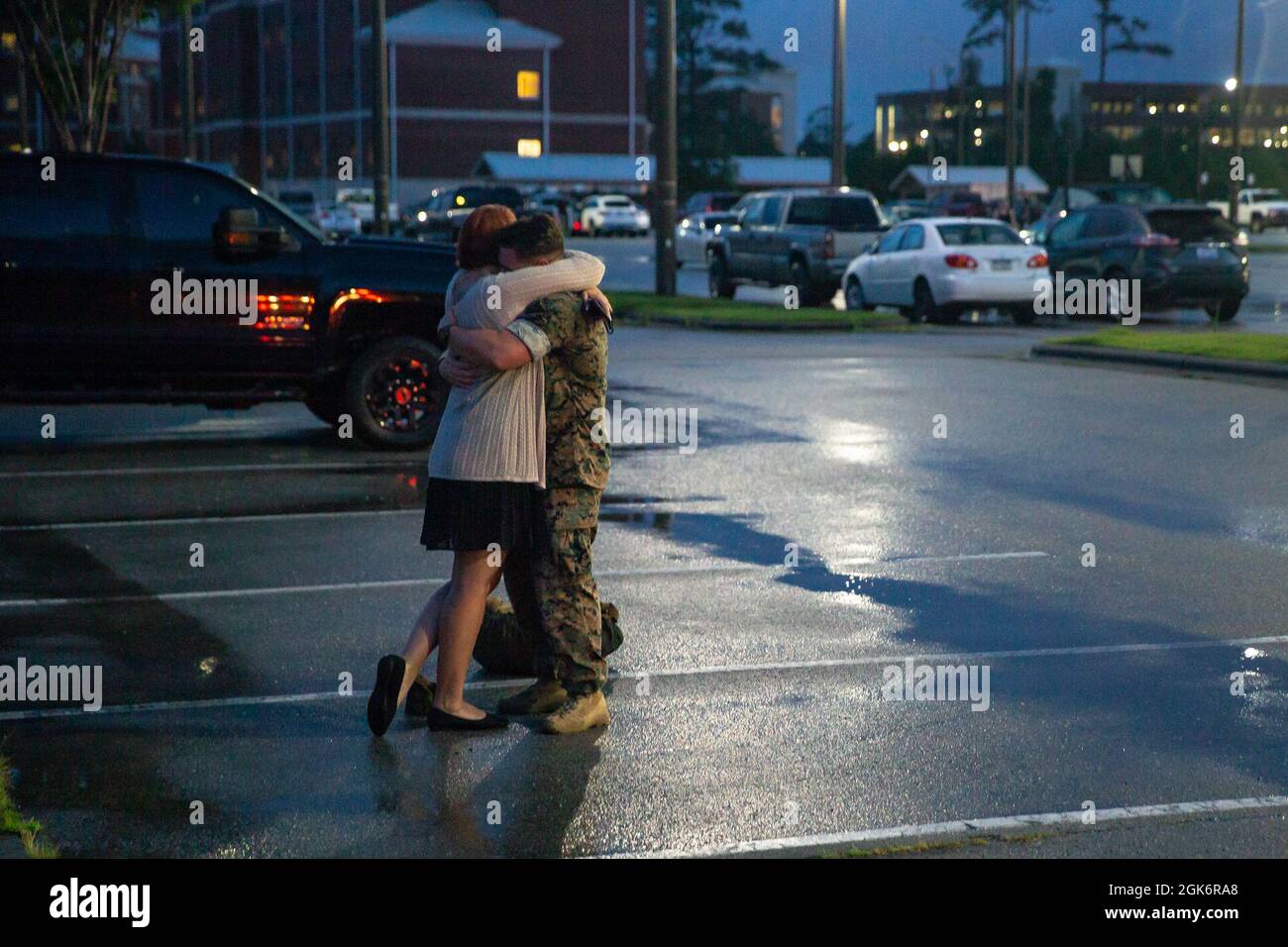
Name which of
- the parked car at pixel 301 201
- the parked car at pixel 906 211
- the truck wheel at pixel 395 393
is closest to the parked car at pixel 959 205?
the parked car at pixel 906 211

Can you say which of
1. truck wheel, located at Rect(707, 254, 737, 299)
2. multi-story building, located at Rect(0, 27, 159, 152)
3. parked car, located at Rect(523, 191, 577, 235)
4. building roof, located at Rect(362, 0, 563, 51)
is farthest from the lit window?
truck wheel, located at Rect(707, 254, 737, 299)

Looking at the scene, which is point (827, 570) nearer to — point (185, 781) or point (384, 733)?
point (384, 733)

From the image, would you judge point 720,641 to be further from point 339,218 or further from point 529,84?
point 529,84

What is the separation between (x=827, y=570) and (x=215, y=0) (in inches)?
4013

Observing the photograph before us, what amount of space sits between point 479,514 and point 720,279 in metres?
28.2

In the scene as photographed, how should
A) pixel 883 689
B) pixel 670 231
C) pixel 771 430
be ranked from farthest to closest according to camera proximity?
1. pixel 670 231
2. pixel 771 430
3. pixel 883 689

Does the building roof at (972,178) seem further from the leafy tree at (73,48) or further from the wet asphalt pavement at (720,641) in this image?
the wet asphalt pavement at (720,641)

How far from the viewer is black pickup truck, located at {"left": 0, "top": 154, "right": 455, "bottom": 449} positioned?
45.1ft

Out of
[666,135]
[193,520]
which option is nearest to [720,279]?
[666,135]

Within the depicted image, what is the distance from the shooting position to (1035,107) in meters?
128

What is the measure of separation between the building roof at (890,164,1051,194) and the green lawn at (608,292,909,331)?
67050mm

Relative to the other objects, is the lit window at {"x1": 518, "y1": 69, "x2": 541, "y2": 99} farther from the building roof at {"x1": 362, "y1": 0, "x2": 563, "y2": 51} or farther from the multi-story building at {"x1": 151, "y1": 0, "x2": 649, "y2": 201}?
the building roof at {"x1": 362, "y1": 0, "x2": 563, "y2": 51}

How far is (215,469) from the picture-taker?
44.7ft
